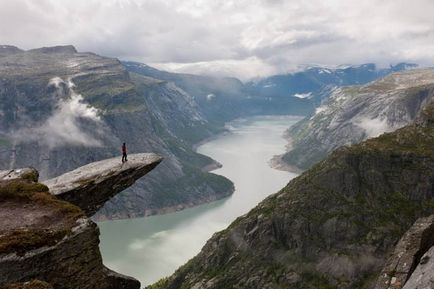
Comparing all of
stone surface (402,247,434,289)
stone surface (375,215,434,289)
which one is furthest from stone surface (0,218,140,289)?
stone surface (402,247,434,289)

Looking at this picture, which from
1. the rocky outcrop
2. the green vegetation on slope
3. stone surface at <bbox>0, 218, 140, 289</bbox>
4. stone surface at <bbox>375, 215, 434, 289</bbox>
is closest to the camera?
stone surface at <bbox>375, 215, 434, 289</bbox>

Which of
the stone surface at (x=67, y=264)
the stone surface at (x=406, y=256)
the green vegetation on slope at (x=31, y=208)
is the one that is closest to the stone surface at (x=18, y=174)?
the green vegetation on slope at (x=31, y=208)

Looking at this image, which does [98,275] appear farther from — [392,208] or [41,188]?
[392,208]

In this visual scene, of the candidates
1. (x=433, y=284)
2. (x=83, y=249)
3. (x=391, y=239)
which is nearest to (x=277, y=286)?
(x=391, y=239)

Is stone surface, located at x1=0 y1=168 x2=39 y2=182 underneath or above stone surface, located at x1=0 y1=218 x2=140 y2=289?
above

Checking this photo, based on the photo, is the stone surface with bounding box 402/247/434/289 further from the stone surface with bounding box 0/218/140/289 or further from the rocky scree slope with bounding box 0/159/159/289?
the stone surface with bounding box 0/218/140/289

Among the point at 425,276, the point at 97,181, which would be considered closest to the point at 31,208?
the point at 97,181
